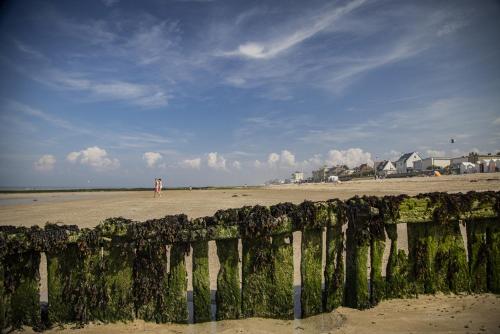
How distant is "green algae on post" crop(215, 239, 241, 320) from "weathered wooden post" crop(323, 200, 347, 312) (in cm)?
136

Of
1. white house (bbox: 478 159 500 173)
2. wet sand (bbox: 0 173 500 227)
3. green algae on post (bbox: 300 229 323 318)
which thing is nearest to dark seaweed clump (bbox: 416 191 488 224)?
green algae on post (bbox: 300 229 323 318)

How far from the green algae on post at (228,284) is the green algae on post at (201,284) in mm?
176

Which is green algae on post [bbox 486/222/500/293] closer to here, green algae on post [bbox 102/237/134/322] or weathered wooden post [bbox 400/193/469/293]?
weathered wooden post [bbox 400/193/469/293]

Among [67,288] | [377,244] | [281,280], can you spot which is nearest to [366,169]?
[377,244]

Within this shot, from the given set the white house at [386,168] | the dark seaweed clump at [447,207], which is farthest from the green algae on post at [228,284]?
the white house at [386,168]

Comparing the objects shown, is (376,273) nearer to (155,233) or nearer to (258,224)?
(258,224)

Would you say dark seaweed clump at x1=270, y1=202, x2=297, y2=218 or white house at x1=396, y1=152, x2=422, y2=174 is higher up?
white house at x1=396, y1=152, x2=422, y2=174

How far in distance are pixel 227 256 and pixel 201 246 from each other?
406 millimetres

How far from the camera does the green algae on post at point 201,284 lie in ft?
14.6

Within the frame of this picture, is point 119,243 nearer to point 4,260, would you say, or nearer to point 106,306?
point 106,306

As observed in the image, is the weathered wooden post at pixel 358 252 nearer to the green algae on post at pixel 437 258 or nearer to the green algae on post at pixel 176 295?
the green algae on post at pixel 437 258

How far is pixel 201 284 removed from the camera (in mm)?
4500

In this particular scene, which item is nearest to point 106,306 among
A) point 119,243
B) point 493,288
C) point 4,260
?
point 119,243

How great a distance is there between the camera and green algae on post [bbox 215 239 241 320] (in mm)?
4500
